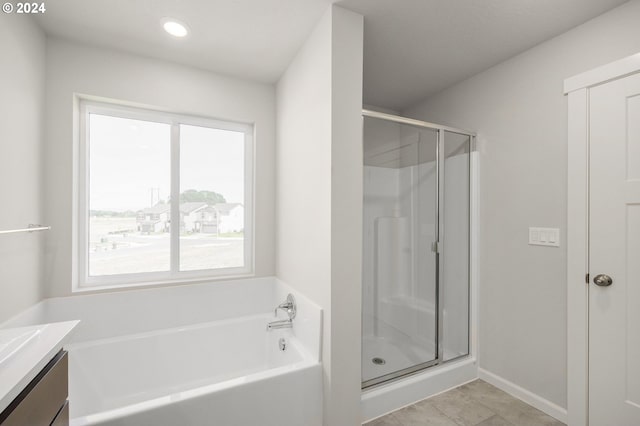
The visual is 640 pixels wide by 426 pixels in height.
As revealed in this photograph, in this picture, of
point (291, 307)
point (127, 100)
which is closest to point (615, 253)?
point (291, 307)

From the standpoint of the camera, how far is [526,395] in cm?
198

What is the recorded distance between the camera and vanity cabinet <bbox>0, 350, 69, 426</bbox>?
825 mm

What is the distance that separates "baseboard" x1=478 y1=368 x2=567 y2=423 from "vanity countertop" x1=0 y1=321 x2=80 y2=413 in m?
2.68

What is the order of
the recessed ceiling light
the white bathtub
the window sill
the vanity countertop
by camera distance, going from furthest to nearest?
1. the window sill
2. the recessed ceiling light
3. the white bathtub
4. the vanity countertop

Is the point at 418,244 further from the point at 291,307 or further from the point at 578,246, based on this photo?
the point at 291,307

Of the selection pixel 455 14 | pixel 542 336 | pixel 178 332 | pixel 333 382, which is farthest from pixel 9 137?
pixel 542 336

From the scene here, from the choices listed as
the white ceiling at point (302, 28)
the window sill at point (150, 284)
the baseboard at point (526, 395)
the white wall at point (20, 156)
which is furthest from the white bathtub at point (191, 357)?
the white ceiling at point (302, 28)

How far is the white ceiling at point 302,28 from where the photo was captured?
1622mm

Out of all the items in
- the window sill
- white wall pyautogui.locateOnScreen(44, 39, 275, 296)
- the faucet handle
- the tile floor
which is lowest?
the tile floor

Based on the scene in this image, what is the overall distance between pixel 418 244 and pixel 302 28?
182cm

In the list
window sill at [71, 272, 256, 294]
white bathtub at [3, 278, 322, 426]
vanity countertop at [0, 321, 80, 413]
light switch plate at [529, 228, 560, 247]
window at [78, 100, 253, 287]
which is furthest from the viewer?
window at [78, 100, 253, 287]

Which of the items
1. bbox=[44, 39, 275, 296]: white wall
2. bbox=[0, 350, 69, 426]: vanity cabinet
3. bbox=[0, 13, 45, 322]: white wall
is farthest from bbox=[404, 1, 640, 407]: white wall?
bbox=[0, 13, 45, 322]: white wall

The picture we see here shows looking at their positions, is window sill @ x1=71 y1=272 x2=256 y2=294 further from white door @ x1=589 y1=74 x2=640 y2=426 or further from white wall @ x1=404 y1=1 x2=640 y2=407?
white door @ x1=589 y1=74 x2=640 y2=426

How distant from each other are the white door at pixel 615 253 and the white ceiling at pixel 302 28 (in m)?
0.60
